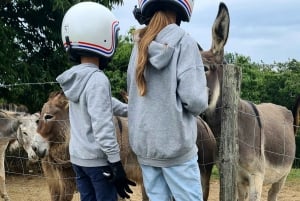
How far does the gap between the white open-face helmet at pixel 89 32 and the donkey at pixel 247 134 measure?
978 mm

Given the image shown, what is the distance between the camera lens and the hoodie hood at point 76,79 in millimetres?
2943

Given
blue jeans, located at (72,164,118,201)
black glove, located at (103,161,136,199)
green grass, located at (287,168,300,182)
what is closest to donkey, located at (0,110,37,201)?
blue jeans, located at (72,164,118,201)

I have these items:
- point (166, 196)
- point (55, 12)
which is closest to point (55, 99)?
point (166, 196)

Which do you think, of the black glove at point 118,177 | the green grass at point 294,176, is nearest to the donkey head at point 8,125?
the black glove at point 118,177

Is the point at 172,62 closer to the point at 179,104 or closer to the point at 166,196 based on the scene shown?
the point at 179,104

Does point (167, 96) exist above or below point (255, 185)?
above

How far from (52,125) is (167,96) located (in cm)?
226

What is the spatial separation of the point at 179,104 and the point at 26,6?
9.04 metres

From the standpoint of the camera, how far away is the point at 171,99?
2.58 meters

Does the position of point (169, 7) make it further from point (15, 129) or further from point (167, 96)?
point (15, 129)

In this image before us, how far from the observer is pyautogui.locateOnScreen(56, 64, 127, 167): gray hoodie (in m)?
2.79

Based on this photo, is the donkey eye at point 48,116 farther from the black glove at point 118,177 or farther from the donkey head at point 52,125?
the black glove at point 118,177

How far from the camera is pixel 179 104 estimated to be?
2607 millimetres

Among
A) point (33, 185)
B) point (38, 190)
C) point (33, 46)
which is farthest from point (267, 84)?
point (38, 190)
